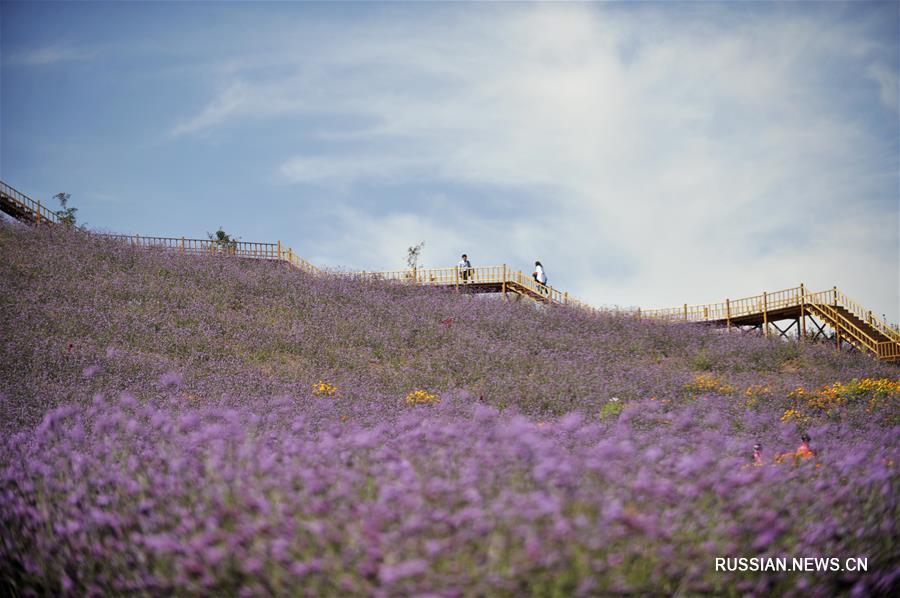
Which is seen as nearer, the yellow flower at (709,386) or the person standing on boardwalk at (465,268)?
the yellow flower at (709,386)

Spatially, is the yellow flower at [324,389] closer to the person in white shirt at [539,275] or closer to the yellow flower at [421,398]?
the yellow flower at [421,398]

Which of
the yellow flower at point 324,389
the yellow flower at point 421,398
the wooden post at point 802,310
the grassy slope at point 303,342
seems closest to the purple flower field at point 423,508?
the yellow flower at point 421,398

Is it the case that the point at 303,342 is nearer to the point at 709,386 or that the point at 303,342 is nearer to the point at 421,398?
the point at 421,398

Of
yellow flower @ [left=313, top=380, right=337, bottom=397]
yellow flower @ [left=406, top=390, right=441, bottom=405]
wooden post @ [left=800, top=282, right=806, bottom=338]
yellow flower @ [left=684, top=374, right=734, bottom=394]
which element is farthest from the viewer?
wooden post @ [left=800, top=282, right=806, bottom=338]

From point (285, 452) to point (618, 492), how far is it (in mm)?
2083

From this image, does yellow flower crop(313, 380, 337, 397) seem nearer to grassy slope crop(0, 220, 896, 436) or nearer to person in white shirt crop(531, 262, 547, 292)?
grassy slope crop(0, 220, 896, 436)

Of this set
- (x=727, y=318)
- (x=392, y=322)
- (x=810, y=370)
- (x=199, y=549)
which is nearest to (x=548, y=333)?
(x=392, y=322)

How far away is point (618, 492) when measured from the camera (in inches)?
147

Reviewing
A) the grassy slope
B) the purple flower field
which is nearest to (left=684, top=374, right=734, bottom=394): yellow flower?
the grassy slope

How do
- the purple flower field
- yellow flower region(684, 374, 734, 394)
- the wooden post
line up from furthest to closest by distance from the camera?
the wooden post → yellow flower region(684, 374, 734, 394) → the purple flower field

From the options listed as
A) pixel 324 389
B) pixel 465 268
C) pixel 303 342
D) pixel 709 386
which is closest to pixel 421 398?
pixel 324 389

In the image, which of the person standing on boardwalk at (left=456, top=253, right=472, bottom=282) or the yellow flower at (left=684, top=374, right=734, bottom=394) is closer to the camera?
the yellow flower at (left=684, top=374, right=734, bottom=394)

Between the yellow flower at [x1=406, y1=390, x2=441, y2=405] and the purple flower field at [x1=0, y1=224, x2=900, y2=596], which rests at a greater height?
the yellow flower at [x1=406, y1=390, x2=441, y2=405]

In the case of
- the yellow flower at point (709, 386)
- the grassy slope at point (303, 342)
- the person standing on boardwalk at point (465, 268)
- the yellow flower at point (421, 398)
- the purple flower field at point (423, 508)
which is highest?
the person standing on boardwalk at point (465, 268)
